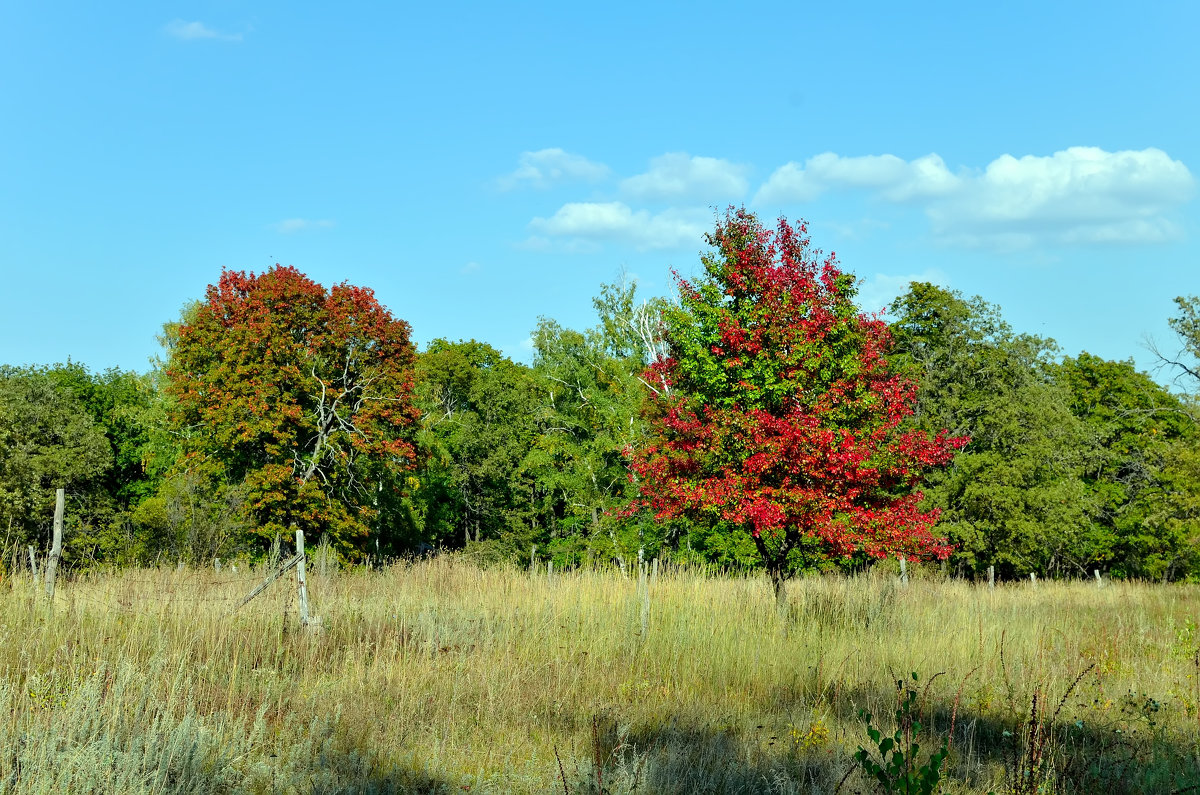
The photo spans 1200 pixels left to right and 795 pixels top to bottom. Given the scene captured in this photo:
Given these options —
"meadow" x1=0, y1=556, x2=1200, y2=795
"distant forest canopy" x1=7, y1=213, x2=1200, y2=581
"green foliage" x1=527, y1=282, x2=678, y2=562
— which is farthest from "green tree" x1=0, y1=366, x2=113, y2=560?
"meadow" x1=0, y1=556, x2=1200, y2=795

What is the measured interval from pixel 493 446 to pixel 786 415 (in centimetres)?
3086

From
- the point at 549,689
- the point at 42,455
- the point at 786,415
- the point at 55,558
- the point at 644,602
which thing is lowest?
the point at 549,689

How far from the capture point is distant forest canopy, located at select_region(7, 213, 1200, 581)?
24.3 metres

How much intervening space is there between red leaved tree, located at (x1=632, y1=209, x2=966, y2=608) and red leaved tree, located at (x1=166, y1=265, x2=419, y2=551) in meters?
17.0

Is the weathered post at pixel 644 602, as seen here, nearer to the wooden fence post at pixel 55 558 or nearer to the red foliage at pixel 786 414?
the red foliage at pixel 786 414

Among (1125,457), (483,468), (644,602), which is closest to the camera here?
(644,602)

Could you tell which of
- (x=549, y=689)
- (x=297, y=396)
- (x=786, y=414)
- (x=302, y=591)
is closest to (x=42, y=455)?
(x=297, y=396)

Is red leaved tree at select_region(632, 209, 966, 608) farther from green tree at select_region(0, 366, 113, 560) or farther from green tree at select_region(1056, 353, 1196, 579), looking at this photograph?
green tree at select_region(1056, 353, 1196, 579)

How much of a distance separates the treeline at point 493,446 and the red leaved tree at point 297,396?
85 millimetres

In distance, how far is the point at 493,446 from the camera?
42.2 meters

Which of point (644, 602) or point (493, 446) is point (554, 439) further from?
point (644, 602)

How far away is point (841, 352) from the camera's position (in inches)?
492

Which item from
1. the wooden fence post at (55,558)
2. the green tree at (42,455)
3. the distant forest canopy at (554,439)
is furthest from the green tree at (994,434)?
the green tree at (42,455)

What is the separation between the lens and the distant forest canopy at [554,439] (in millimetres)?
24266
